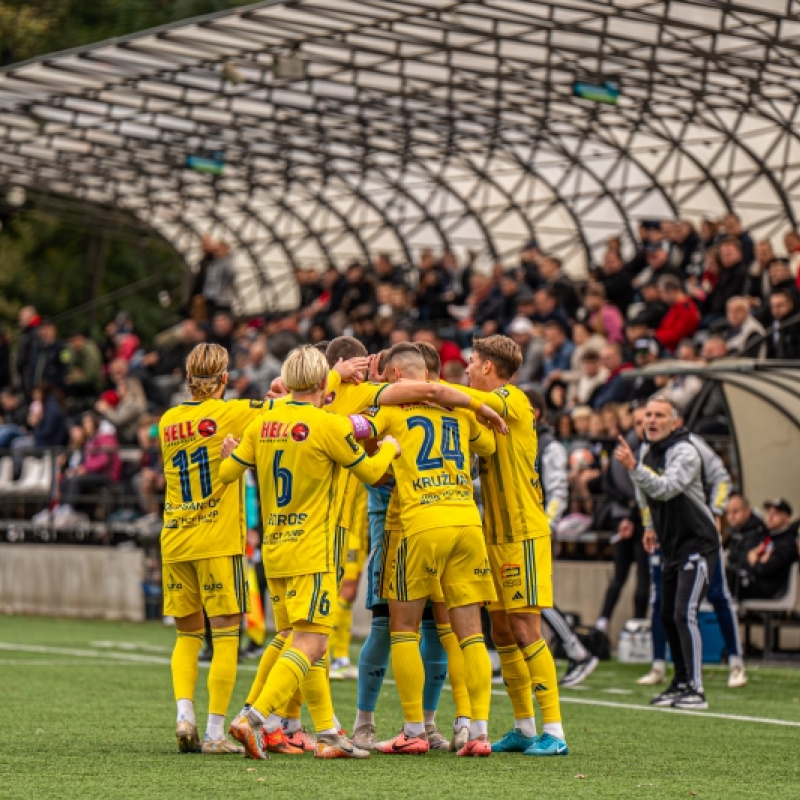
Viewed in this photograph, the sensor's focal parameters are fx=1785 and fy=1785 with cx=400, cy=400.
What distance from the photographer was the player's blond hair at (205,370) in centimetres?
909

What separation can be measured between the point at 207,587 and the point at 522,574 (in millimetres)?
1601

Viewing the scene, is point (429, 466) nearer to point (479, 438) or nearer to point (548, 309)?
point (479, 438)

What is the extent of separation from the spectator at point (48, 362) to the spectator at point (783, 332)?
47.2 feet

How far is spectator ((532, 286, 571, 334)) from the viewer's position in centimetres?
2394

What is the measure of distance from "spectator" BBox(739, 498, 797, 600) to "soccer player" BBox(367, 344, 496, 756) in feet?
23.6

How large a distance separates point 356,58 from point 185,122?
6234 millimetres

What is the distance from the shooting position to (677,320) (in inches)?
844

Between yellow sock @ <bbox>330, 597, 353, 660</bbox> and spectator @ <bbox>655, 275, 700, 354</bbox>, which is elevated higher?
spectator @ <bbox>655, 275, 700, 354</bbox>

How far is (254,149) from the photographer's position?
34750mm

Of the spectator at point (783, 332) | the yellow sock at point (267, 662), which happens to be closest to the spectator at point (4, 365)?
the spectator at point (783, 332)

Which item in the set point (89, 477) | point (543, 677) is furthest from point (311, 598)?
point (89, 477)

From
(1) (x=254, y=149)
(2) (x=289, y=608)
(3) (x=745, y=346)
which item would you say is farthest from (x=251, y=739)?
(1) (x=254, y=149)

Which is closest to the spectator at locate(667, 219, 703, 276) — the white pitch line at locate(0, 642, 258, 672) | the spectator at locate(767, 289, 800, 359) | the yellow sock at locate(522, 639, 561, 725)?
the spectator at locate(767, 289, 800, 359)

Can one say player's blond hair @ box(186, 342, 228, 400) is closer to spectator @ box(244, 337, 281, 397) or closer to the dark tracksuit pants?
the dark tracksuit pants
